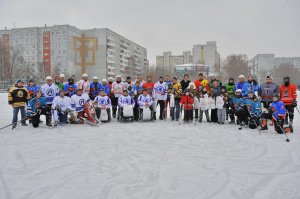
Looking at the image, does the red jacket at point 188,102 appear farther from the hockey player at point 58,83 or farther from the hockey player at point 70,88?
the hockey player at point 58,83

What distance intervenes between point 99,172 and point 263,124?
19.1 ft

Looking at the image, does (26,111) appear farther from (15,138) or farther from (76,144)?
(76,144)

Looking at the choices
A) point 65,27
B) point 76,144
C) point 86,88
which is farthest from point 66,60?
point 76,144

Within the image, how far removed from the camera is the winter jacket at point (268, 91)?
8452 millimetres

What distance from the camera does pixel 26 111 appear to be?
9055mm

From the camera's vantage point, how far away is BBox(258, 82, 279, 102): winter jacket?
Result: 8.45 metres

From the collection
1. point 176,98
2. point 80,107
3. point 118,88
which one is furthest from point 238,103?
point 80,107

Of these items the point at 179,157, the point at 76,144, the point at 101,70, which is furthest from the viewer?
the point at 101,70

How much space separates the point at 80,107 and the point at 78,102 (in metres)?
0.20

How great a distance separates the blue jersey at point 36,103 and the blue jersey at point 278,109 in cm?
749

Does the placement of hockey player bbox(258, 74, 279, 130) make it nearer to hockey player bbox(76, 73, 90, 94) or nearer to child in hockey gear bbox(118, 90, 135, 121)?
child in hockey gear bbox(118, 90, 135, 121)

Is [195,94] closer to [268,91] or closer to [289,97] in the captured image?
[268,91]

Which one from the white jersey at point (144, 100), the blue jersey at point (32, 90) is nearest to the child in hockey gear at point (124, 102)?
the white jersey at point (144, 100)

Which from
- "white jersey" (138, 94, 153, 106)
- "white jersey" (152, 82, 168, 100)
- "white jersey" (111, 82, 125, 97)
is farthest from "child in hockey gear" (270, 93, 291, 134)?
"white jersey" (111, 82, 125, 97)
